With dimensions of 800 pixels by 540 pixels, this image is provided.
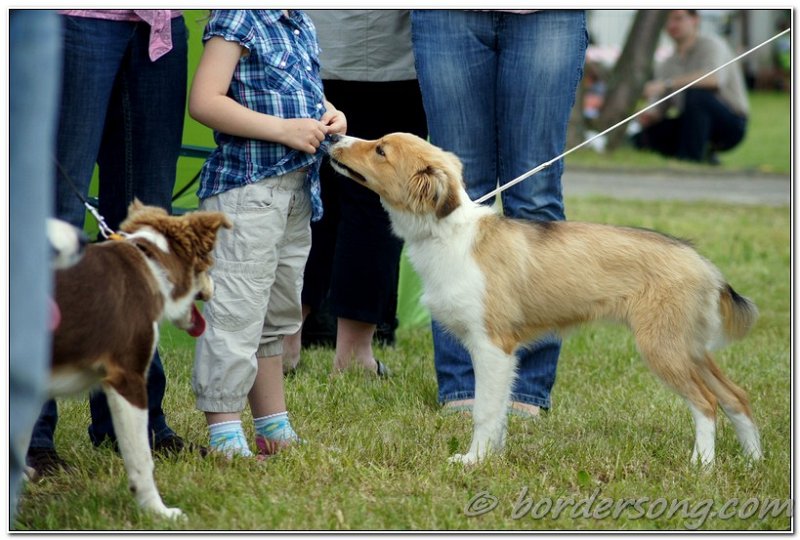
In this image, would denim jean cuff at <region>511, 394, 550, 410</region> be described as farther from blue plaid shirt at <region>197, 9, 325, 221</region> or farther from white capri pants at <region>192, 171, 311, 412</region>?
blue plaid shirt at <region>197, 9, 325, 221</region>

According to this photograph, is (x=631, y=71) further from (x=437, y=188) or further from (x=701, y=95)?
(x=437, y=188)

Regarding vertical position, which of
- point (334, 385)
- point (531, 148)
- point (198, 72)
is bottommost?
point (334, 385)

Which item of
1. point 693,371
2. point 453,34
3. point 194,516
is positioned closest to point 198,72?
point 453,34

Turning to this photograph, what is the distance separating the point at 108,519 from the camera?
3113 mm

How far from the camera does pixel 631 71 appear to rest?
1702 cm

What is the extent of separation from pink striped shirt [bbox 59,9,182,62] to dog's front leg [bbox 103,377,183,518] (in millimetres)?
1154

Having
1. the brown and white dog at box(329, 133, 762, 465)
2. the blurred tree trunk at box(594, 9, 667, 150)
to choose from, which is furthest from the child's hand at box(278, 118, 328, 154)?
the blurred tree trunk at box(594, 9, 667, 150)

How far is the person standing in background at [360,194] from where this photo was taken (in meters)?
4.95

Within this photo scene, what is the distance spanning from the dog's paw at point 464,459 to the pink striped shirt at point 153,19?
69.6 inches

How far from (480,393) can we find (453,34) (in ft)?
4.87

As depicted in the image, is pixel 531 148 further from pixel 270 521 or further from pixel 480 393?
pixel 270 521

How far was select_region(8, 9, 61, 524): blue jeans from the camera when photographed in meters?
2.03

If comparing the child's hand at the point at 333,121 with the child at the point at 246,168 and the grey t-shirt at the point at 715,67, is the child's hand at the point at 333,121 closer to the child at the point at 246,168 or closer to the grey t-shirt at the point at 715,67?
the child at the point at 246,168

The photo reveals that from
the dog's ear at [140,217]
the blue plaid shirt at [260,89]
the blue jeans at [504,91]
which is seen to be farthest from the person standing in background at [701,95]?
the dog's ear at [140,217]
